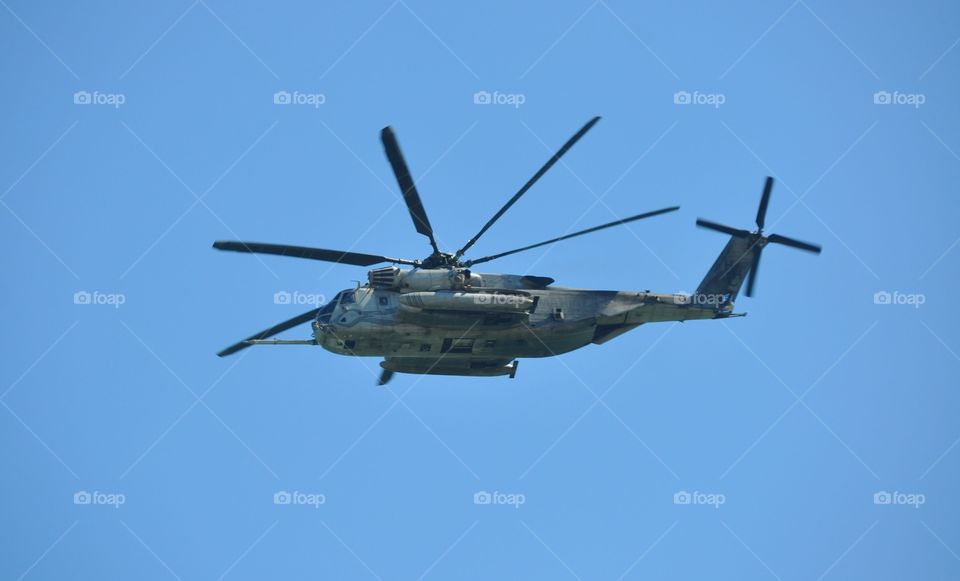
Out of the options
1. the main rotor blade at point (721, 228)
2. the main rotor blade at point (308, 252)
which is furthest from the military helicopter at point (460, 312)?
the main rotor blade at point (721, 228)

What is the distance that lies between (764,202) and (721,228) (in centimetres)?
177

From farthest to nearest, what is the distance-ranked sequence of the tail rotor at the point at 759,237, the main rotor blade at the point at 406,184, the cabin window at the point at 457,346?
the tail rotor at the point at 759,237 < the cabin window at the point at 457,346 < the main rotor blade at the point at 406,184

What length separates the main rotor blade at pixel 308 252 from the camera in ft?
95.1

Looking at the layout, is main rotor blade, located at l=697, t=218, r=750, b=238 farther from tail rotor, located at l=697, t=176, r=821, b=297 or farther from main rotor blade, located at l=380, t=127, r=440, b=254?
main rotor blade, located at l=380, t=127, r=440, b=254

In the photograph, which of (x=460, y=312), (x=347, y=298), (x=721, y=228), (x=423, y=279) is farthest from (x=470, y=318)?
(x=721, y=228)

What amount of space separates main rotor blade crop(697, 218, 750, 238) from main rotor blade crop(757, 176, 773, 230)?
23.2 inches

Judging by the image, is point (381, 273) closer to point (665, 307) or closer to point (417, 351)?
point (417, 351)

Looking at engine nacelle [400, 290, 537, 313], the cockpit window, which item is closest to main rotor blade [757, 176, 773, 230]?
engine nacelle [400, 290, 537, 313]

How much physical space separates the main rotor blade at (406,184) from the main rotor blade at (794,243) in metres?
12.5

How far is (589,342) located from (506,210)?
20.6ft

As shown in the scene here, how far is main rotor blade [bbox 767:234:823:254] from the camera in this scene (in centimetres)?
3350

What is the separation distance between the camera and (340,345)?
30391 mm

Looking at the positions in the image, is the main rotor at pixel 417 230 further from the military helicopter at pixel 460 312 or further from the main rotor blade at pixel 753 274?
the main rotor blade at pixel 753 274

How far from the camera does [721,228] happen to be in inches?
1352
